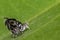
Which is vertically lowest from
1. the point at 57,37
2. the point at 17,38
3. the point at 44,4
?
the point at 57,37

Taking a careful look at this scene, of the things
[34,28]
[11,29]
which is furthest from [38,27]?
[11,29]

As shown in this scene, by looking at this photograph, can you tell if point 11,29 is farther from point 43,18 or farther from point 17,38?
point 43,18

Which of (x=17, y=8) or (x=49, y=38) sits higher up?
(x=17, y=8)

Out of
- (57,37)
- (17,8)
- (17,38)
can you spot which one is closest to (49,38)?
(57,37)

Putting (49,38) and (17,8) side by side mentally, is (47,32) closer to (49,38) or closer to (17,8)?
(49,38)

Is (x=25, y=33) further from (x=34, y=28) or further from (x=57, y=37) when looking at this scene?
(x=57, y=37)

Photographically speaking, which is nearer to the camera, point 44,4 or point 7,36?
point 7,36

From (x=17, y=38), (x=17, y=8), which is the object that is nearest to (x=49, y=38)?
(x=17, y=38)

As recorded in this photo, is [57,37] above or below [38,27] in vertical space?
below

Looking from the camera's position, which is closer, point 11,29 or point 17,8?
point 11,29
